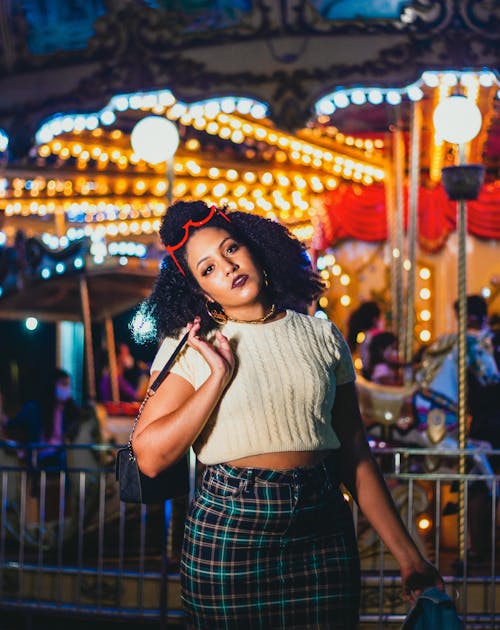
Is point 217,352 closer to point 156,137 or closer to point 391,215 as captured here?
point 156,137

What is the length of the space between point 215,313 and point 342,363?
35 cm

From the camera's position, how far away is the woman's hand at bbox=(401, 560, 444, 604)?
114 inches

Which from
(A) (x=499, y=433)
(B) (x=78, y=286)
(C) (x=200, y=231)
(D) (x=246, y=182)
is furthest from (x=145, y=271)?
(C) (x=200, y=231)

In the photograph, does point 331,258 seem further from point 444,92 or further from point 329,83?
point 329,83

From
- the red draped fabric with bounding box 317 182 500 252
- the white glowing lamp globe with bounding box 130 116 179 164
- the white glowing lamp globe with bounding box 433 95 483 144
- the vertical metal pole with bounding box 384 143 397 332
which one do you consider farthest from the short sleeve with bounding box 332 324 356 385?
the red draped fabric with bounding box 317 182 500 252

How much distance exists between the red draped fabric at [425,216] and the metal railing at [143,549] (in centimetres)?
513

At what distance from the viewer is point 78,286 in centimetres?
1086

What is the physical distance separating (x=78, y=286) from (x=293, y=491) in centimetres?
834

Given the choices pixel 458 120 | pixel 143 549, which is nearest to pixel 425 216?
pixel 458 120

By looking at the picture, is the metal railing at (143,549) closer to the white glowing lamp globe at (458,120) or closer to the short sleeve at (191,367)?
the white glowing lamp globe at (458,120)

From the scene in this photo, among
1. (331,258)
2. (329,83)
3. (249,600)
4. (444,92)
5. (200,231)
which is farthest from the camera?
(331,258)

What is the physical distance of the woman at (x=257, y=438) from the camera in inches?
106

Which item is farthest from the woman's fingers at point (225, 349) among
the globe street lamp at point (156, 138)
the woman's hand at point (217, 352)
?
the globe street lamp at point (156, 138)

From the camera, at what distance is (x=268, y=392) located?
278 cm
